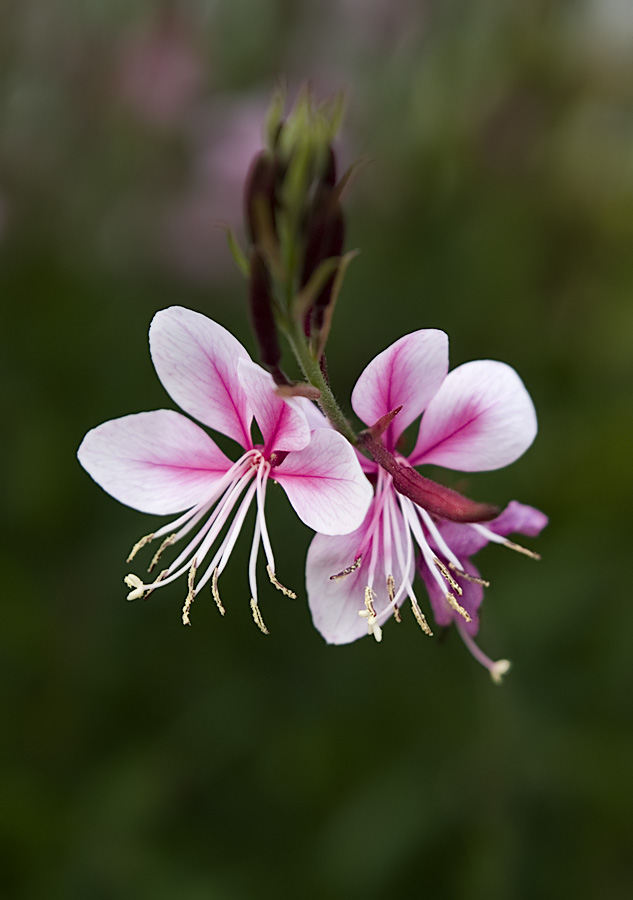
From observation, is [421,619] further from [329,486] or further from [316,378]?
[316,378]

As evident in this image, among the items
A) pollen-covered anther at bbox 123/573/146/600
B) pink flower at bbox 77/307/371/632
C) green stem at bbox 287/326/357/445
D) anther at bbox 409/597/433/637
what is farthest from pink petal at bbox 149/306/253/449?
anther at bbox 409/597/433/637

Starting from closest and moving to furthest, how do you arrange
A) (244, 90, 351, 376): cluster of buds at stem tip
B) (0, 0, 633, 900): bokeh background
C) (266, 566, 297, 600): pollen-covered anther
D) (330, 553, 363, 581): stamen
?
(244, 90, 351, 376): cluster of buds at stem tip
(266, 566, 297, 600): pollen-covered anther
(330, 553, 363, 581): stamen
(0, 0, 633, 900): bokeh background

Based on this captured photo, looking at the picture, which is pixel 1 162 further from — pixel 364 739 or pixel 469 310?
pixel 364 739

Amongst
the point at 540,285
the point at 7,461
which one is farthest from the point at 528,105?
the point at 7,461

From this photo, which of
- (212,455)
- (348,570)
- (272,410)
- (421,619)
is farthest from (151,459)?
(421,619)

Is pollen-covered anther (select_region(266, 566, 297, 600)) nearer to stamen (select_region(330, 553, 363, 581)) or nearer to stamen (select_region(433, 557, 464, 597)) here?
stamen (select_region(330, 553, 363, 581))

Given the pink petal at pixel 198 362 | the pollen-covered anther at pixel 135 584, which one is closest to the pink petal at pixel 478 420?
the pink petal at pixel 198 362

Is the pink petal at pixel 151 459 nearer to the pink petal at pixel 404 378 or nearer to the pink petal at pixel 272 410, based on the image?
the pink petal at pixel 272 410
